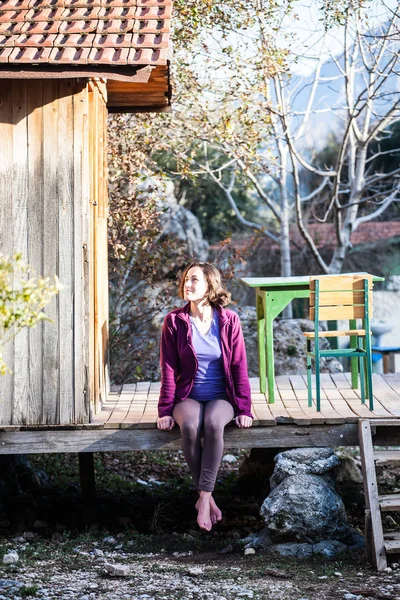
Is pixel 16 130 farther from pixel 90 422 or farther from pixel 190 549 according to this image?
pixel 190 549

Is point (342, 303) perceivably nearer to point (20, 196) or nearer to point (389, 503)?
point (389, 503)

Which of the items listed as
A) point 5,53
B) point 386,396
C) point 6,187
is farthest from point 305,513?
point 5,53

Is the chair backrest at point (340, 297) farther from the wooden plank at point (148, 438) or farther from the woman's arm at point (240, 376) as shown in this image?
the wooden plank at point (148, 438)

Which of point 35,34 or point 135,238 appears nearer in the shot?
point 35,34

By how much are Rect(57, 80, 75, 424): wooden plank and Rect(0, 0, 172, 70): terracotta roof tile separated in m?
0.43

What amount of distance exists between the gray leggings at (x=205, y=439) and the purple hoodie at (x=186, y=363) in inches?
6.0

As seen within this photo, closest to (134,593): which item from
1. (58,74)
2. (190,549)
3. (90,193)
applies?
(190,549)

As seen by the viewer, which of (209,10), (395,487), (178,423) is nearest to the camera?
(178,423)

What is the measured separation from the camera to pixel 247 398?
6328 mm

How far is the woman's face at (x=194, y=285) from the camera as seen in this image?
20.5 feet

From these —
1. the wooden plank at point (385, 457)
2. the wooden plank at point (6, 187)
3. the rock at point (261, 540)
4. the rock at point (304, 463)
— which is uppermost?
the wooden plank at point (6, 187)

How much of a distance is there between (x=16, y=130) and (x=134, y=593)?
3455 millimetres

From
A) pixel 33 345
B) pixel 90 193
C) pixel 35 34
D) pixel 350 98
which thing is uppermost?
pixel 350 98

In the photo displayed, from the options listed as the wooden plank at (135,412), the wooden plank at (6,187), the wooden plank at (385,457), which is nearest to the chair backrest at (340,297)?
the wooden plank at (385,457)
